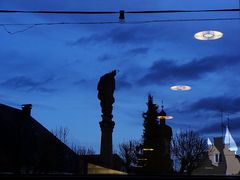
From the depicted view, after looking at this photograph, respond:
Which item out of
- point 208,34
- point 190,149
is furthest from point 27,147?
point 208,34

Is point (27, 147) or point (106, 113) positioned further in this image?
point (27, 147)

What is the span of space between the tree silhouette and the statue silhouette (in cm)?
2918

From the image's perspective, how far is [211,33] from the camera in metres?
12.4

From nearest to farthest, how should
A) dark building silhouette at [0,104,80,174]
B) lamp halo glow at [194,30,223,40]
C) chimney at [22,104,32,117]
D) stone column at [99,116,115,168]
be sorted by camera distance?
lamp halo glow at [194,30,223,40] < stone column at [99,116,115,168] < dark building silhouette at [0,104,80,174] < chimney at [22,104,32,117]

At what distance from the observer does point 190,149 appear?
66688 millimetres

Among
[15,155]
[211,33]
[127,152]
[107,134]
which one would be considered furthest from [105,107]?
[127,152]

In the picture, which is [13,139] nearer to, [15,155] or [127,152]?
[15,155]

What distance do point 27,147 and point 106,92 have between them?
26.4 metres

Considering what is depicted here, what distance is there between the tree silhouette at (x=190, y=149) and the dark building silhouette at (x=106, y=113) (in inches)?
1135

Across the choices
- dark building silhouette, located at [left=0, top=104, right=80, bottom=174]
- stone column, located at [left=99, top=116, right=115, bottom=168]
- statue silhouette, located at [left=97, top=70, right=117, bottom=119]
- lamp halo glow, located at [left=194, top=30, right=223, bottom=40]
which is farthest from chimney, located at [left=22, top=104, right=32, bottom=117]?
lamp halo glow, located at [left=194, top=30, right=223, bottom=40]

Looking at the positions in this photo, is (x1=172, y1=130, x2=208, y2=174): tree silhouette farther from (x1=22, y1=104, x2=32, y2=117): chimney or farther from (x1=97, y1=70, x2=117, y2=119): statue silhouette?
(x1=97, y1=70, x2=117, y2=119): statue silhouette

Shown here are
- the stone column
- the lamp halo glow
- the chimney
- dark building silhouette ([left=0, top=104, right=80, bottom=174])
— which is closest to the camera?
the lamp halo glow

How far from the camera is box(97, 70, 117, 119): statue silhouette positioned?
31141 mm

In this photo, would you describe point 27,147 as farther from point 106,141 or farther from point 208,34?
point 208,34
